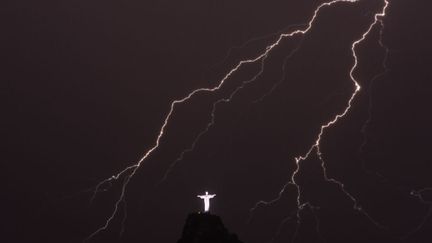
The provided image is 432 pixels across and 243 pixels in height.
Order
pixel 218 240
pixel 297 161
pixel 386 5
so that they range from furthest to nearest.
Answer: pixel 297 161 → pixel 386 5 → pixel 218 240

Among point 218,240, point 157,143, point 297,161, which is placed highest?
point 157,143

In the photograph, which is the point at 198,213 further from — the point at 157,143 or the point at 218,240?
the point at 157,143

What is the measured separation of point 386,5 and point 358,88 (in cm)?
433

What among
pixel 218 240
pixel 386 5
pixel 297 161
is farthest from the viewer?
pixel 297 161

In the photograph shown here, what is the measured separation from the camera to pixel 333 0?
32375 millimetres

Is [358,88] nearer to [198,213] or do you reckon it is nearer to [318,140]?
[318,140]

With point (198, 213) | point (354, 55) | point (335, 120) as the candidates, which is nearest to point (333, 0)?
point (354, 55)

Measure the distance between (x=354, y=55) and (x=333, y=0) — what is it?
117 inches

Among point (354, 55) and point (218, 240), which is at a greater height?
point (354, 55)

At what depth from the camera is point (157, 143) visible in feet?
101

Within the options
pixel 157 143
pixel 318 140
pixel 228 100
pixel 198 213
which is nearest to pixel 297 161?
pixel 318 140

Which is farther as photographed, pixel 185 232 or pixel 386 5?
pixel 386 5

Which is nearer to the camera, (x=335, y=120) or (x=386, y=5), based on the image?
(x=386, y=5)

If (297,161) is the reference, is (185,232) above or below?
below
